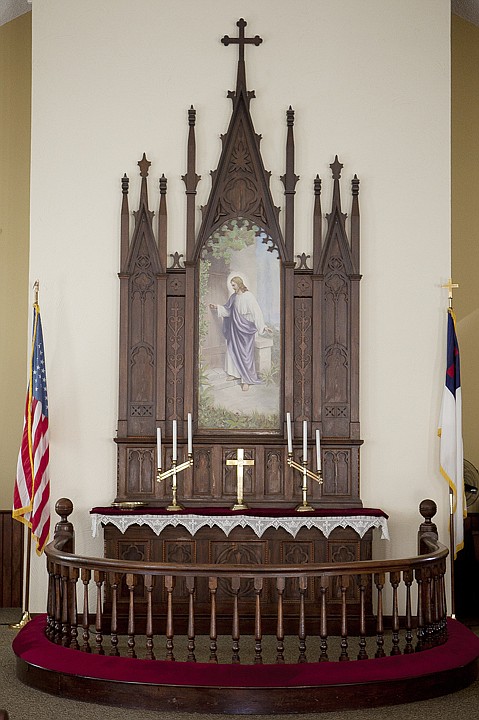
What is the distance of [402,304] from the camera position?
9680 mm

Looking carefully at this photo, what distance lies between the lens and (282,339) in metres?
9.61

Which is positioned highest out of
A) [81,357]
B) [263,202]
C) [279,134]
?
[279,134]

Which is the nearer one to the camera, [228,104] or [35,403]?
[35,403]

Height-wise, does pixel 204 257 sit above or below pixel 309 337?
above

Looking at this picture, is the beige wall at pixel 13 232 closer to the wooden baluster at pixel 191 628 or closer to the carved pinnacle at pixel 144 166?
the carved pinnacle at pixel 144 166

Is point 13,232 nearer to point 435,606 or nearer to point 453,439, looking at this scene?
point 453,439

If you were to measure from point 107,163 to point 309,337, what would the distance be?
8.32ft

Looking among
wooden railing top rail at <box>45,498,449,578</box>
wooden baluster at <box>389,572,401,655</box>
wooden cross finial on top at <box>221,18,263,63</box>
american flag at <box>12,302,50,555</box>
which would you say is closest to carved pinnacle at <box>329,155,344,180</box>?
wooden cross finial on top at <box>221,18,263,63</box>

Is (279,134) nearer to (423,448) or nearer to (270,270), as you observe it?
(270,270)

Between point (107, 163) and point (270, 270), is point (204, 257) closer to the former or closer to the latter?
point (270, 270)

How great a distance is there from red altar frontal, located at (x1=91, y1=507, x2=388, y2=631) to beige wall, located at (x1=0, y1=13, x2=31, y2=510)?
6.47 ft

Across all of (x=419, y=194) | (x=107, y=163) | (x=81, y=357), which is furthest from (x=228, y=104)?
(x=81, y=357)

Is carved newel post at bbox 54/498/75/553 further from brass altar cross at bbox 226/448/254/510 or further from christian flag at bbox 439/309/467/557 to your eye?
christian flag at bbox 439/309/467/557

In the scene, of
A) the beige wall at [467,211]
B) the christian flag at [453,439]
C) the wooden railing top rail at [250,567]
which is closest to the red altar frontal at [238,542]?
the christian flag at [453,439]
